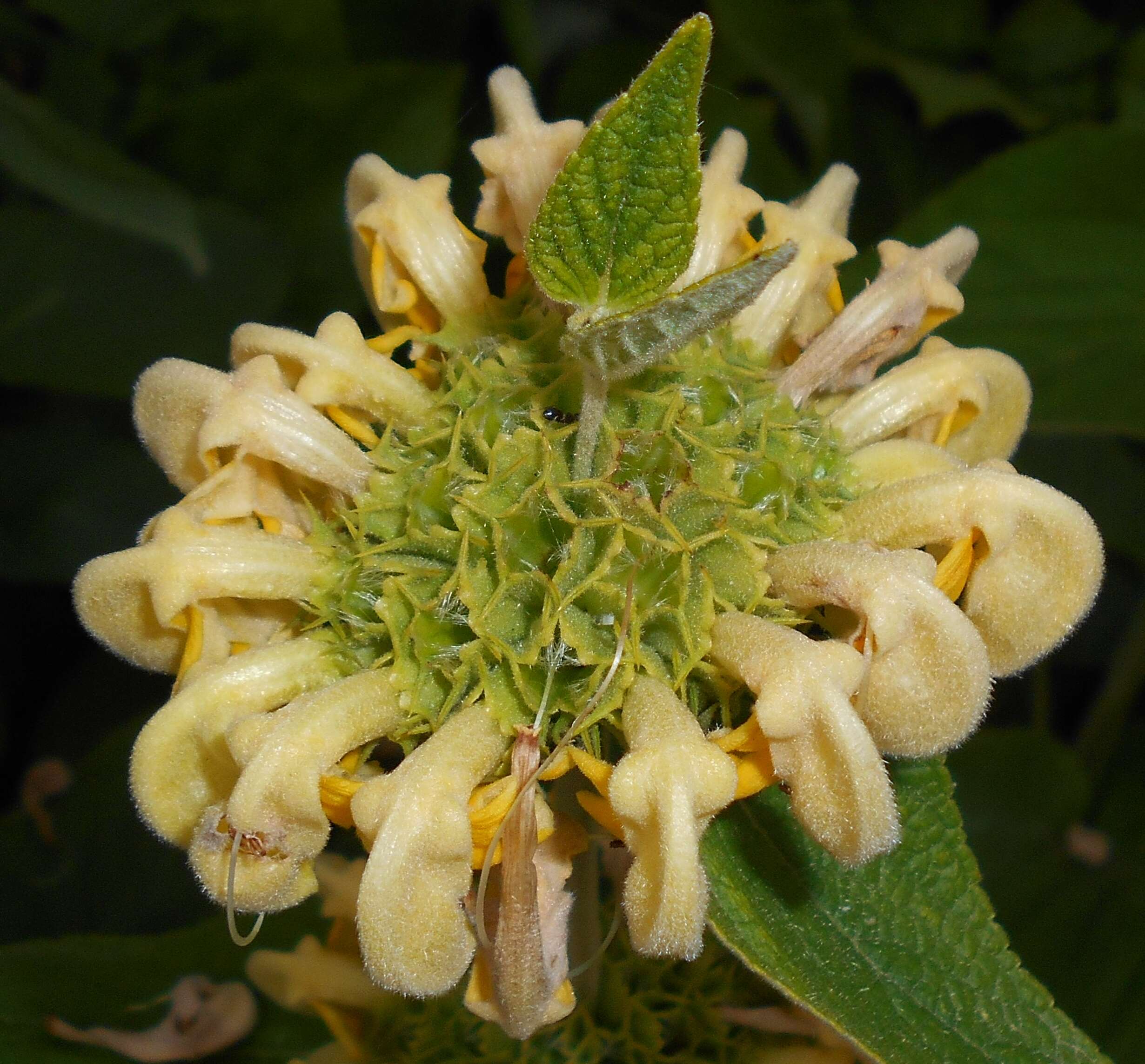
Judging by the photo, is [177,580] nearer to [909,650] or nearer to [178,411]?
[178,411]

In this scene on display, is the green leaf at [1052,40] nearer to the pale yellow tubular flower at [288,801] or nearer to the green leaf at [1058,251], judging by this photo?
the green leaf at [1058,251]

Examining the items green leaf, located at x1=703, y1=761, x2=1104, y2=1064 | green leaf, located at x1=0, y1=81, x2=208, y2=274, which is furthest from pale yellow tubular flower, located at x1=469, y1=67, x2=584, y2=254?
green leaf, located at x1=0, y1=81, x2=208, y2=274

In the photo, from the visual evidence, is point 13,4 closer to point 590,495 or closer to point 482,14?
point 482,14

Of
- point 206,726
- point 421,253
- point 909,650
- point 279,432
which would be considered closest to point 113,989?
point 206,726

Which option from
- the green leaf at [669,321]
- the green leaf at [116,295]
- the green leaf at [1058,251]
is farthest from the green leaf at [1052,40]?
the green leaf at [669,321]

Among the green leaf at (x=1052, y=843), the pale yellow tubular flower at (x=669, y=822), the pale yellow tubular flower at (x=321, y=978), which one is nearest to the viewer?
the pale yellow tubular flower at (x=669, y=822)

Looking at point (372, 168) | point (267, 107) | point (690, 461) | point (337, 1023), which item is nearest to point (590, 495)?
point (690, 461)
